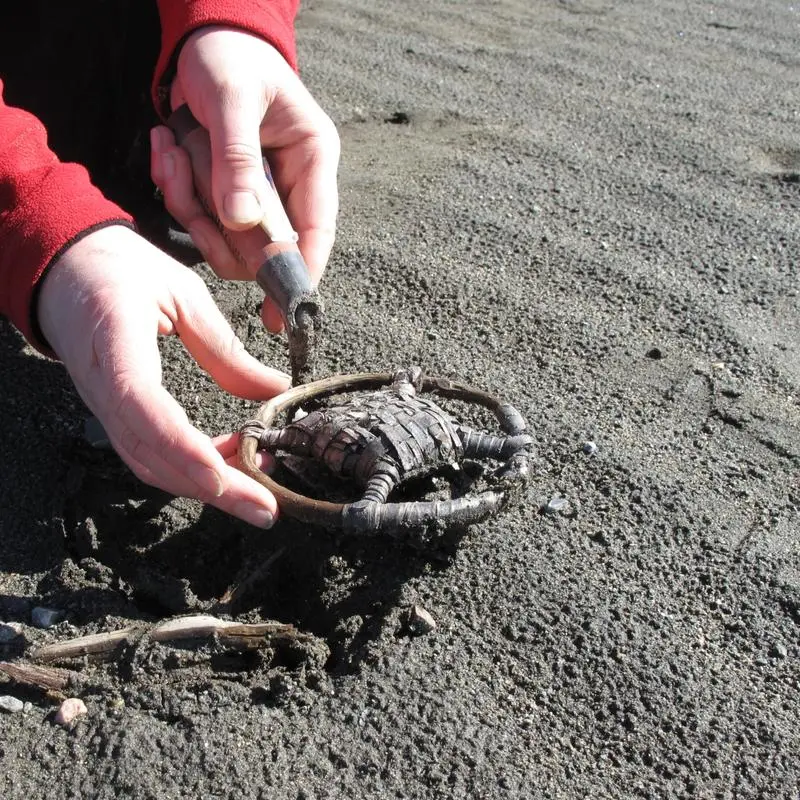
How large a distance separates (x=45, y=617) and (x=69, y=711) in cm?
22

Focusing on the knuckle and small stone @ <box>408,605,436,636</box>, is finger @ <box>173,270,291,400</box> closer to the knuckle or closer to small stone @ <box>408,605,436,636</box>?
the knuckle

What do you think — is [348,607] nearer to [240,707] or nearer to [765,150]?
[240,707]

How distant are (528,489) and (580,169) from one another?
166cm

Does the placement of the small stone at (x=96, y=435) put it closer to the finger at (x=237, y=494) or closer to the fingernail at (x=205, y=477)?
the finger at (x=237, y=494)

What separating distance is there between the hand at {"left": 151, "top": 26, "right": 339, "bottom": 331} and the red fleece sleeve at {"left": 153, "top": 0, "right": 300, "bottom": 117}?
0.02 m

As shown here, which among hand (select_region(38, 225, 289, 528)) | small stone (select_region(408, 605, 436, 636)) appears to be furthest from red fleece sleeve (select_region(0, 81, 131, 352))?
small stone (select_region(408, 605, 436, 636))

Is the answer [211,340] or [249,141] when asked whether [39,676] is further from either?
[249,141]

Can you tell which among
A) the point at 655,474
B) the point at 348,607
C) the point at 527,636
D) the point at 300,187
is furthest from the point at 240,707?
the point at 300,187

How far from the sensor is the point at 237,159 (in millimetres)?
1951

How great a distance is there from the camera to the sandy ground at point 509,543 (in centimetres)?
148

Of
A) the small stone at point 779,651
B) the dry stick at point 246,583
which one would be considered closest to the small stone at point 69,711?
the dry stick at point 246,583

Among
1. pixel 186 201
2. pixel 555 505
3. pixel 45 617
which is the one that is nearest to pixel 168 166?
pixel 186 201

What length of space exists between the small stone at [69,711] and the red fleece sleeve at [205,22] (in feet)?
4.91

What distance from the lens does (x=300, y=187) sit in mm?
2186
